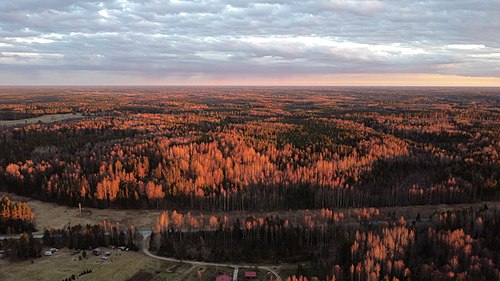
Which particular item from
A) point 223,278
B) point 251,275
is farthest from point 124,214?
point 251,275

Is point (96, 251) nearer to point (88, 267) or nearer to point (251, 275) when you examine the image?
point (88, 267)

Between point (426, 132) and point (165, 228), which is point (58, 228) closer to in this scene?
point (165, 228)

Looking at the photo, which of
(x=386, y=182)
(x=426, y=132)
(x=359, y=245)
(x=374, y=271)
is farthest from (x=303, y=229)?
(x=426, y=132)

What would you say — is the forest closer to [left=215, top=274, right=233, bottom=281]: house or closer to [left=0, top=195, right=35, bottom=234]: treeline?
[left=0, top=195, right=35, bottom=234]: treeline

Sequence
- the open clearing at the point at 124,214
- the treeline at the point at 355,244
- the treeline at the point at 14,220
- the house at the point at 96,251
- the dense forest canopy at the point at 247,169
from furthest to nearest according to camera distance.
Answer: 1. the dense forest canopy at the point at 247,169
2. the open clearing at the point at 124,214
3. the treeline at the point at 14,220
4. the house at the point at 96,251
5. the treeline at the point at 355,244

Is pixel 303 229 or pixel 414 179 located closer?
pixel 303 229

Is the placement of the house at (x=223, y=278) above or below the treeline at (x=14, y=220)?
below

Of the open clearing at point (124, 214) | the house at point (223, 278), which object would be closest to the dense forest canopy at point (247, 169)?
the open clearing at point (124, 214)

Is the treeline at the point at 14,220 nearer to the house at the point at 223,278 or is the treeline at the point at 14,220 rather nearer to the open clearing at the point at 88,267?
the open clearing at the point at 88,267
